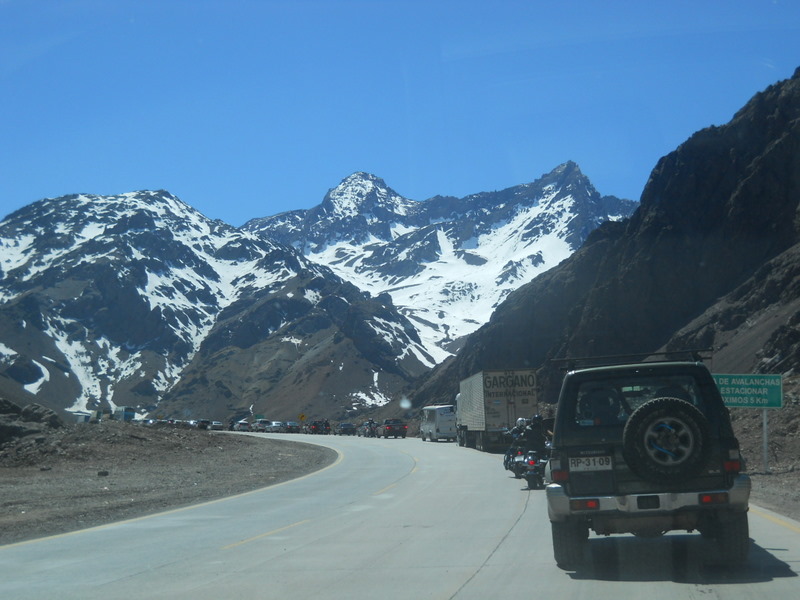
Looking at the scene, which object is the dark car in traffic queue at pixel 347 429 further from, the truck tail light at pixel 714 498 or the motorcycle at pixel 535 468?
the truck tail light at pixel 714 498

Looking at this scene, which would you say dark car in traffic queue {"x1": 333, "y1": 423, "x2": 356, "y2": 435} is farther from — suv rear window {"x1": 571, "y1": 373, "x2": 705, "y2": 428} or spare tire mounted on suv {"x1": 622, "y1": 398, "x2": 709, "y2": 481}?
spare tire mounted on suv {"x1": 622, "y1": 398, "x2": 709, "y2": 481}

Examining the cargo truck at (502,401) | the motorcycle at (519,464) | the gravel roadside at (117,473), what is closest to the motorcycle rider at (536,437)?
the motorcycle at (519,464)

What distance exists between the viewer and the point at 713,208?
281ft

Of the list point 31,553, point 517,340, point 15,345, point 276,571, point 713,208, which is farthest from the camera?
point 15,345

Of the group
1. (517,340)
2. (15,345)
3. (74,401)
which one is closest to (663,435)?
(517,340)

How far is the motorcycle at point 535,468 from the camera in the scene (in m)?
20.5

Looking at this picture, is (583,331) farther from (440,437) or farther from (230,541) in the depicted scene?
(230,541)

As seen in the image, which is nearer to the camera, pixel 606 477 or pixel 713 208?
pixel 606 477

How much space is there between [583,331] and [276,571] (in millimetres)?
80268

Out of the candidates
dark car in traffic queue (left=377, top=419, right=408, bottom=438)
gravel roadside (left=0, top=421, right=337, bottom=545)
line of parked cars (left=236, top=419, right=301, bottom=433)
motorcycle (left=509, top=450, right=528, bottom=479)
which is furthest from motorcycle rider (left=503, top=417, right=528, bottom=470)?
line of parked cars (left=236, top=419, right=301, bottom=433)

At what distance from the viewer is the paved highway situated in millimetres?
8969

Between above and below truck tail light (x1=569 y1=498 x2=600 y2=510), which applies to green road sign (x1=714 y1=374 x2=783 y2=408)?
above

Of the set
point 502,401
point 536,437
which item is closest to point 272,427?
point 502,401

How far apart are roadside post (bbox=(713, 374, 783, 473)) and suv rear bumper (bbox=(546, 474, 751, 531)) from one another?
1402 centimetres
